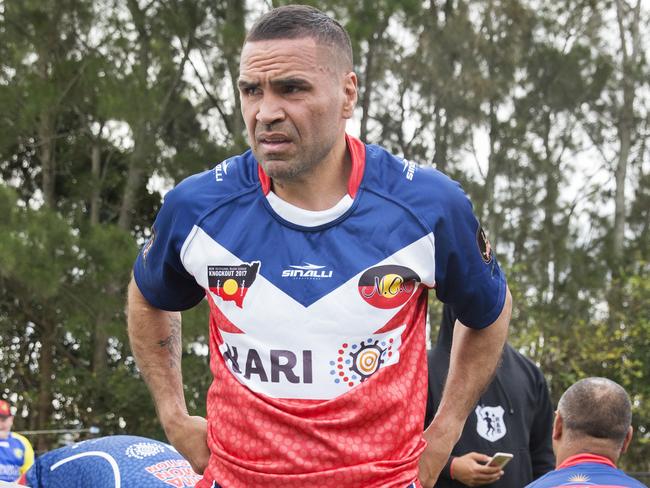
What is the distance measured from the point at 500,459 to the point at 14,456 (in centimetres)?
746

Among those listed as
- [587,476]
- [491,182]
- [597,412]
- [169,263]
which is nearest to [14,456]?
[597,412]

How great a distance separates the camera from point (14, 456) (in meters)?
10.9

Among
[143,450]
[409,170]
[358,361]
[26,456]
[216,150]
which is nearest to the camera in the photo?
[358,361]

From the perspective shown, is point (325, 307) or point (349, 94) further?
point (349, 94)

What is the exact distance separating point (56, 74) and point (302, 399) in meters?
17.2

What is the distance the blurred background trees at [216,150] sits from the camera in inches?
647

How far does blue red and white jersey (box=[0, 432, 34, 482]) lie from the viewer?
1069 cm

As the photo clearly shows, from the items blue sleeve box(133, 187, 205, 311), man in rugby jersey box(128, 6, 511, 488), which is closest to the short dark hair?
man in rugby jersey box(128, 6, 511, 488)

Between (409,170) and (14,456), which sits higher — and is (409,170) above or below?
above

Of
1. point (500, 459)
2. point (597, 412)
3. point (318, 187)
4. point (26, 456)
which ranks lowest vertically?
point (26, 456)

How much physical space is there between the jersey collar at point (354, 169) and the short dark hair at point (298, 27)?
8.0 inches

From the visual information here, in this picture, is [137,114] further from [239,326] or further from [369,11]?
[239,326]

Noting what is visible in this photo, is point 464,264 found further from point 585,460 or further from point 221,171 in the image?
point 585,460

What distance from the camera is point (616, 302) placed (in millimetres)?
21969
